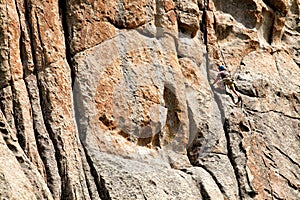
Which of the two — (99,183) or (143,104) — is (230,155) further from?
(99,183)

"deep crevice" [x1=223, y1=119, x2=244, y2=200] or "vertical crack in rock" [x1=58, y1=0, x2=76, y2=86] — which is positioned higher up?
"vertical crack in rock" [x1=58, y1=0, x2=76, y2=86]

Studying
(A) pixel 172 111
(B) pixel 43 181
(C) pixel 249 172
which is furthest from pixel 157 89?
(B) pixel 43 181

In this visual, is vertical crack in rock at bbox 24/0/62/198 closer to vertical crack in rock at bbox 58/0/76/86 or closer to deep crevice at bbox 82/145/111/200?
deep crevice at bbox 82/145/111/200

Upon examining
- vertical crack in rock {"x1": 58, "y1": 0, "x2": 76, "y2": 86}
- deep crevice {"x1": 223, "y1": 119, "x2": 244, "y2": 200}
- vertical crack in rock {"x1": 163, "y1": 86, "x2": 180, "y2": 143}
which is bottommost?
deep crevice {"x1": 223, "y1": 119, "x2": 244, "y2": 200}

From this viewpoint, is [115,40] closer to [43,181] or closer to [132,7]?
[132,7]

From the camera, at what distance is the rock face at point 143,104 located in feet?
59.9

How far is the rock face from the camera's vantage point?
59.9ft

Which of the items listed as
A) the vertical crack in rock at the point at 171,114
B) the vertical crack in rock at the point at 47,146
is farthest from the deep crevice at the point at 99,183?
the vertical crack in rock at the point at 171,114

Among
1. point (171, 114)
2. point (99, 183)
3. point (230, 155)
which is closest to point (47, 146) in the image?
point (99, 183)

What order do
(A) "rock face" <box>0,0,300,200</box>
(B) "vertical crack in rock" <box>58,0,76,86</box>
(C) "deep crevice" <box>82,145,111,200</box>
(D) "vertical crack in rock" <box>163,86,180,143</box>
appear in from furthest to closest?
(D) "vertical crack in rock" <box>163,86,180,143</box> → (B) "vertical crack in rock" <box>58,0,76,86</box> → (C) "deep crevice" <box>82,145,111,200</box> → (A) "rock face" <box>0,0,300,200</box>

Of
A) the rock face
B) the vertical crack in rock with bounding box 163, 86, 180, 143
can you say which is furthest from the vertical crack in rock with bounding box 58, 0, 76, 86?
the vertical crack in rock with bounding box 163, 86, 180, 143

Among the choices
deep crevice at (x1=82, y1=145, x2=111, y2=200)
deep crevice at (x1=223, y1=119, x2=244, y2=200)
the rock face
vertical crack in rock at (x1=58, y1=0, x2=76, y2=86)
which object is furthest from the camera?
deep crevice at (x1=223, y1=119, x2=244, y2=200)

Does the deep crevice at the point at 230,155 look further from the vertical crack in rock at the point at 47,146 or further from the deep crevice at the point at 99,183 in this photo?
the vertical crack in rock at the point at 47,146

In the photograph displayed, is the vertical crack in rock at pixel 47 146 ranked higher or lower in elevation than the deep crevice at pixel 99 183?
higher
